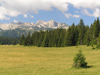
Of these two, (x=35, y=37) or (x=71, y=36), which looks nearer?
(x=71, y=36)

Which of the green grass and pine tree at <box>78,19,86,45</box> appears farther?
pine tree at <box>78,19,86,45</box>

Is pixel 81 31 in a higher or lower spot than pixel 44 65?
higher

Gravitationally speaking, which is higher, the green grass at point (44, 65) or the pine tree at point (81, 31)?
the pine tree at point (81, 31)

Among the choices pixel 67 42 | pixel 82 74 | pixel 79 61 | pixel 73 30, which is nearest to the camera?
pixel 82 74

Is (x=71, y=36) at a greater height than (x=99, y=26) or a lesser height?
lesser

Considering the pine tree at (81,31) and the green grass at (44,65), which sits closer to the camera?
the green grass at (44,65)

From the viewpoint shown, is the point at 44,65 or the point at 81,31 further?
the point at 81,31

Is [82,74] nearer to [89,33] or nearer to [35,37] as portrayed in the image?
[89,33]

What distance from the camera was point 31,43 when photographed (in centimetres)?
12694

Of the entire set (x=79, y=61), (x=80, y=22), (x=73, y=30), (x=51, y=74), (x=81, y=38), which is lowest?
(x=51, y=74)

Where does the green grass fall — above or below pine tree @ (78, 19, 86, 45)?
below

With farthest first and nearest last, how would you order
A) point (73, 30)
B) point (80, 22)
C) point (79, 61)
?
point (80, 22) → point (73, 30) → point (79, 61)

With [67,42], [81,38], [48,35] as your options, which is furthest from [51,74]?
[48,35]

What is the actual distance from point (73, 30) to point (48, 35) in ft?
88.9
